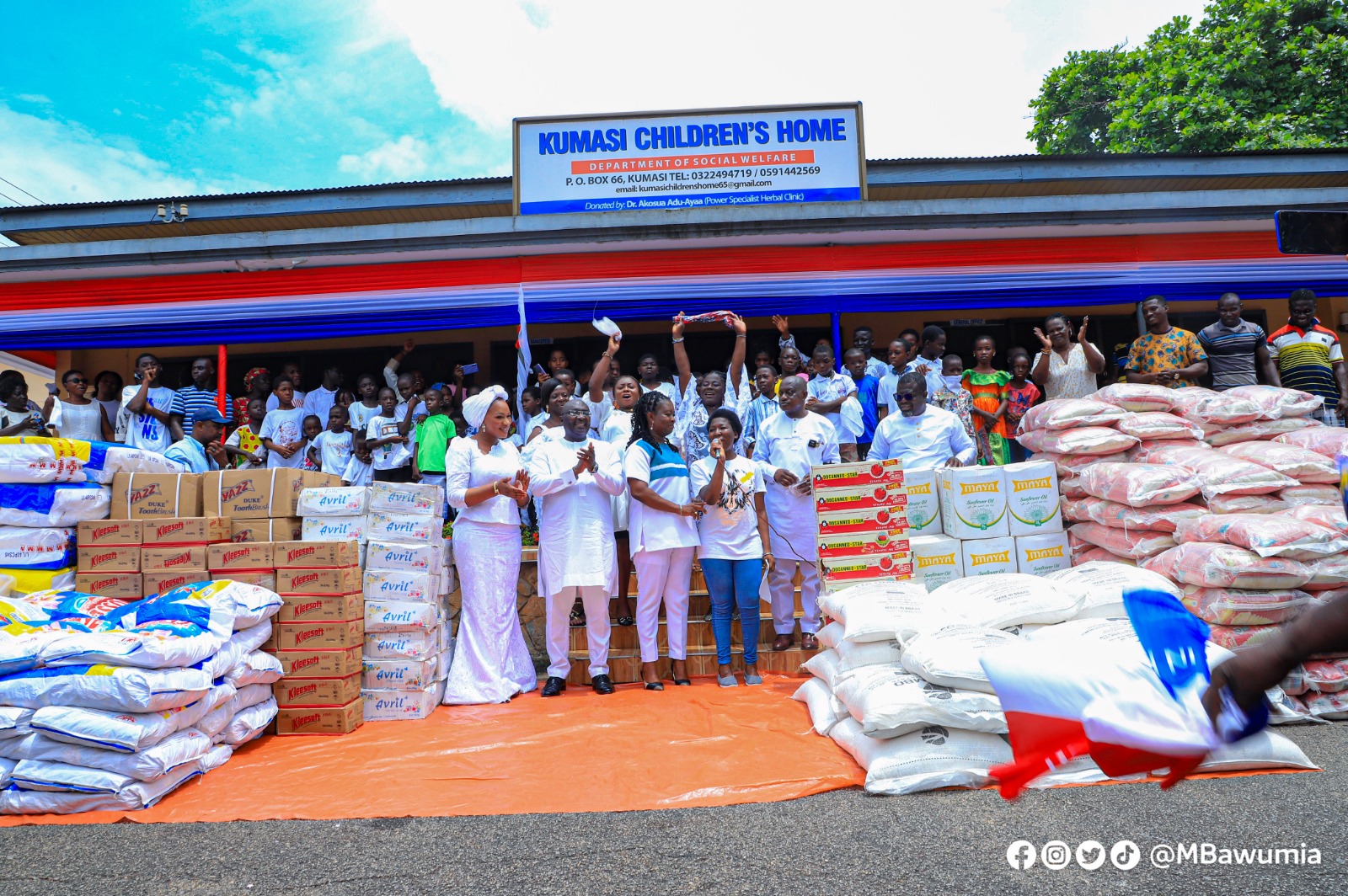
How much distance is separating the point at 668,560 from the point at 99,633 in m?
3.20

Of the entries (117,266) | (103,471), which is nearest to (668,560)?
(103,471)

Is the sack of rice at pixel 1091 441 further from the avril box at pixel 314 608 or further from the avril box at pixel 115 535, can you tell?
the avril box at pixel 115 535

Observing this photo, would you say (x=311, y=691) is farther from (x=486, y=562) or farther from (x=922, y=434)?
(x=922, y=434)

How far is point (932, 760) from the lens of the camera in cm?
351

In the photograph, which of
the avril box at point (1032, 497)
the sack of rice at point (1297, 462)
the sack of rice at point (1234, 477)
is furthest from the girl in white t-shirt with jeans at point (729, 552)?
the sack of rice at point (1297, 462)

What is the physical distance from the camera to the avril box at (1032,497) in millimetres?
5656

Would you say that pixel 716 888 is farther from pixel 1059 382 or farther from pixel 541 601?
pixel 1059 382

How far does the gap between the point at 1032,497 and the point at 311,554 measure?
4.79 m

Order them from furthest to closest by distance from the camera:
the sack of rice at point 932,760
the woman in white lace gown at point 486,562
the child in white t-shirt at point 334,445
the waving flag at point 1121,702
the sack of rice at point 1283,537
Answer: the child in white t-shirt at point 334,445
the woman in white lace gown at point 486,562
the sack of rice at point 1283,537
the sack of rice at point 932,760
the waving flag at point 1121,702

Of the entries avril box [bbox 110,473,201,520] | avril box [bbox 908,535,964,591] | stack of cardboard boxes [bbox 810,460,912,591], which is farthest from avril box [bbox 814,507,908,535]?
avril box [bbox 110,473,201,520]

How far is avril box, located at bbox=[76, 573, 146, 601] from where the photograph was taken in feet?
16.1

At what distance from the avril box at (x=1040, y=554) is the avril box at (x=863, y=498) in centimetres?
104

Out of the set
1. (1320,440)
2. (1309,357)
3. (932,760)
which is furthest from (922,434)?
(1309,357)

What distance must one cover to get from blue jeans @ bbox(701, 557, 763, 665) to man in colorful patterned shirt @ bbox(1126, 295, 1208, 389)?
413 centimetres
